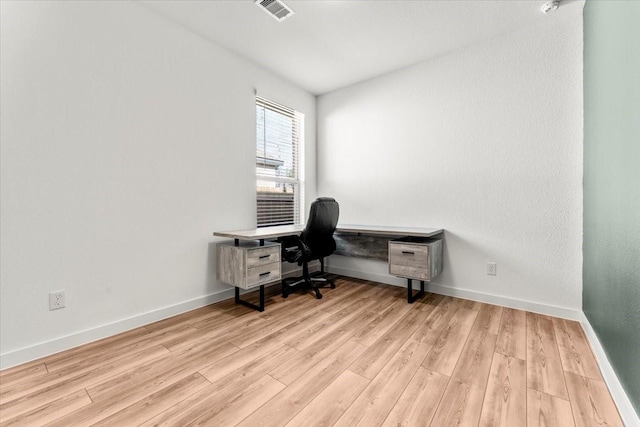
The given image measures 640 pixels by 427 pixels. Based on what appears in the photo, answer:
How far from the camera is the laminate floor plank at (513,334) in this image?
6.18 feet

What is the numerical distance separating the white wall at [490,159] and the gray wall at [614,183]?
0.26 meters

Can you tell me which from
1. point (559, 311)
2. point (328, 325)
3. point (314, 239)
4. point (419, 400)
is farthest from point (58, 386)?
point (559, 311)

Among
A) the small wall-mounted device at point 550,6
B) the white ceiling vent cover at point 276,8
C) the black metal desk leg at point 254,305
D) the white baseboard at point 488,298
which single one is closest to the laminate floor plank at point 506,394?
the white baseboard at point 488,298

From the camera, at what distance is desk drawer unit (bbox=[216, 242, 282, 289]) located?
2.52 m

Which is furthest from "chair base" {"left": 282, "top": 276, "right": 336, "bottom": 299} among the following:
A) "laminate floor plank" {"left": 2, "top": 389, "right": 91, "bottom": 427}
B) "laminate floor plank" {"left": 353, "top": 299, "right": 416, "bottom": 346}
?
"laminate floor plank" {"left": 2, "top": 389, "right": 91, "bottom": 427}

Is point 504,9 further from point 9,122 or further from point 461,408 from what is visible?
point 9,122

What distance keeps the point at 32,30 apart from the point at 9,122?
0.65 metres

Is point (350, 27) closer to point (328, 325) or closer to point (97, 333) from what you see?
point (328, 325)

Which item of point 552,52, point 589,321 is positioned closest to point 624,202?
point 589,321

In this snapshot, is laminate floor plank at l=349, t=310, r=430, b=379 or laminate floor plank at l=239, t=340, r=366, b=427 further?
laminate floor plank at l=349, t=310, r=430, b=379

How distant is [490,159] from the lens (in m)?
2.81

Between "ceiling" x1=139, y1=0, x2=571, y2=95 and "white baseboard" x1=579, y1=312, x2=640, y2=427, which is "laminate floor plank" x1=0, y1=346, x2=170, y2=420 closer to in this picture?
"white baseboard" x1=579, y1=312, x2=640, y2=427

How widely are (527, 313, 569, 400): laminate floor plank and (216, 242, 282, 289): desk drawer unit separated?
2057 mm

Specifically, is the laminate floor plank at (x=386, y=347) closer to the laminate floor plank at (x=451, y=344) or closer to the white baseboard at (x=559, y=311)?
the laminate floor plank at (x=451, y=344)
